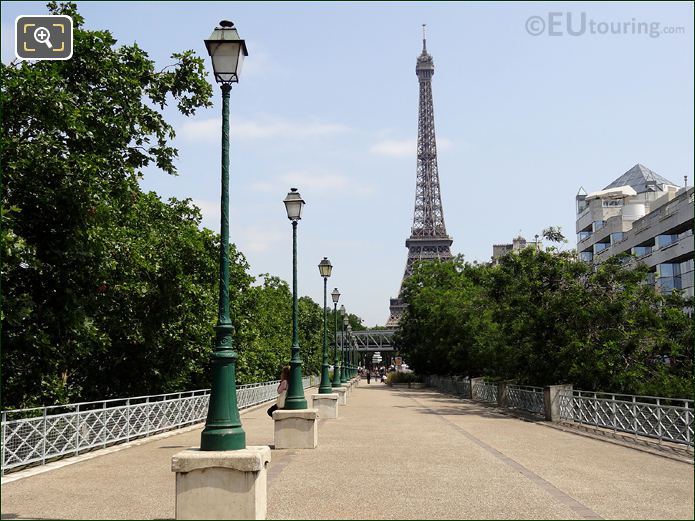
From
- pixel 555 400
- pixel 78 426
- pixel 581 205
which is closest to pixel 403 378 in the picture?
pixel 581 205

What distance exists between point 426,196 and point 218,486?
133m

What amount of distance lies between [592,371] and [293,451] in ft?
43.0

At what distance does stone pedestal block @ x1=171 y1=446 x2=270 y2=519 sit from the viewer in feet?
24.0

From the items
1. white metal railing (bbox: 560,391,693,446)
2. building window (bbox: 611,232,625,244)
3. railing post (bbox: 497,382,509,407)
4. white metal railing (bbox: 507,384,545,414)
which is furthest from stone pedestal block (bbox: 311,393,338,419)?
building window (bbox: 611,232,625,244)

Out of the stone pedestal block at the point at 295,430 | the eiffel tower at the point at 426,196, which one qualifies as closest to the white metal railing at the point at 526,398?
the stone pedestal block at the point at 295,430

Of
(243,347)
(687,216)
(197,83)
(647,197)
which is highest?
(647,197)

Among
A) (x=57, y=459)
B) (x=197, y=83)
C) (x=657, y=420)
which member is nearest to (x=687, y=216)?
(x=657, y=420)

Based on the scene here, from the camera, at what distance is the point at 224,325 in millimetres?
8148

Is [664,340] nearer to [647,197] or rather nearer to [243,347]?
[243,347]

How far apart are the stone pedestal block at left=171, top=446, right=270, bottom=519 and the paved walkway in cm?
89

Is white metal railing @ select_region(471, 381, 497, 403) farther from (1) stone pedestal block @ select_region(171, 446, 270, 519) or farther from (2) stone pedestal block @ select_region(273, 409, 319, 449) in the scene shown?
(1) stone pedestal block @ select_region(171, 446, 270, 519)

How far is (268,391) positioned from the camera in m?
40.6

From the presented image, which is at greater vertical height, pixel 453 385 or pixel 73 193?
pixel 73 193

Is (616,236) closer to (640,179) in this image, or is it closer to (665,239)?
(665,239)
